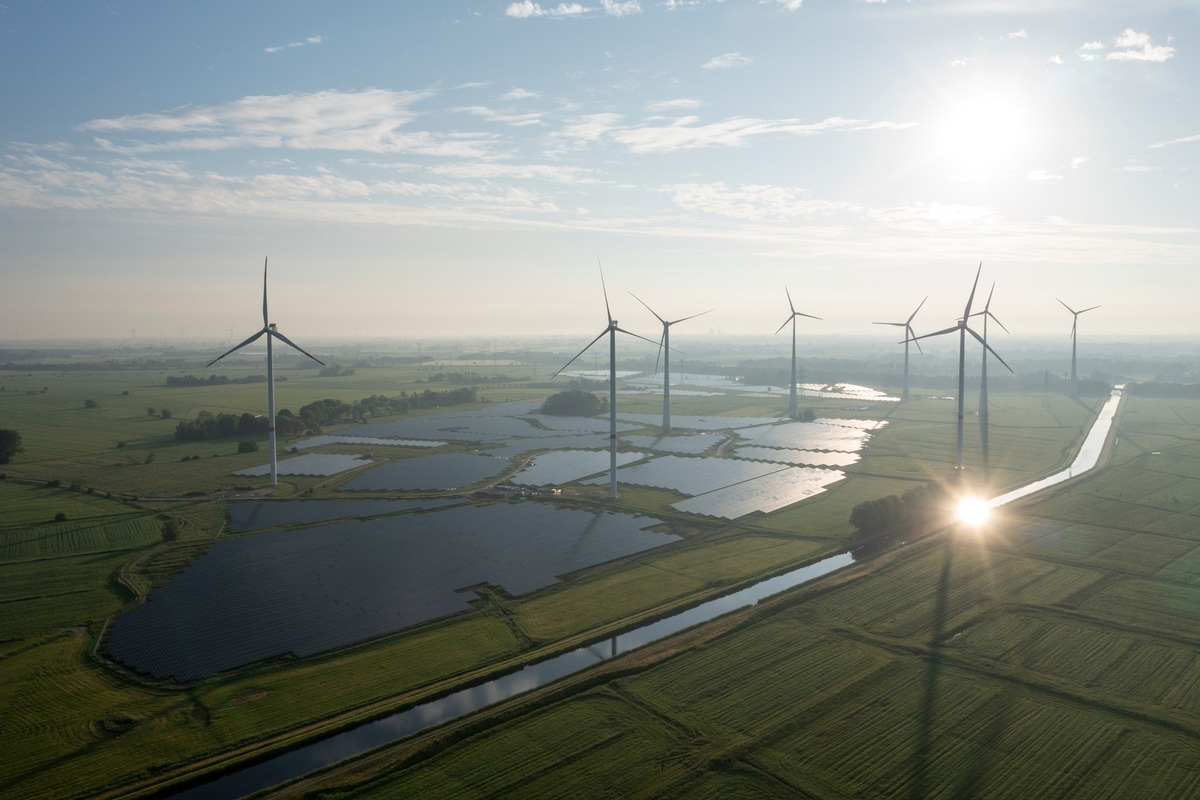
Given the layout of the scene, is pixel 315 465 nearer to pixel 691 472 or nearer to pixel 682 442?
pixel 691 472

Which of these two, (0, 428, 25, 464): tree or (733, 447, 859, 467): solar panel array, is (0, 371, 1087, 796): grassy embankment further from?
(733, 447, 859, 467): solar panel array

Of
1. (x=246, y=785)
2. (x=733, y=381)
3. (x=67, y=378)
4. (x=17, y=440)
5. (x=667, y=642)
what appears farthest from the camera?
(x=733, y=381)

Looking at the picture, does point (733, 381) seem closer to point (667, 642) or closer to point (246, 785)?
point (667, 642)

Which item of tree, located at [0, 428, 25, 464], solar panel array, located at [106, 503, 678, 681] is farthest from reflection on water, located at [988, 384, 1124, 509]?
tree, located at [0, 428, 25, 464]

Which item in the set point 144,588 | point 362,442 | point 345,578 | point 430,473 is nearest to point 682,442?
point 430,473

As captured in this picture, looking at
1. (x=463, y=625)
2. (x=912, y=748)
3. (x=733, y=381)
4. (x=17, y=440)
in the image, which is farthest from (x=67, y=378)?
(x=912, y=748)

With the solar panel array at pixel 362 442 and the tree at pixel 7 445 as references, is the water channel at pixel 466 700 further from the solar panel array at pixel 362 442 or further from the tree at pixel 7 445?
the tree at pixel 7 445
